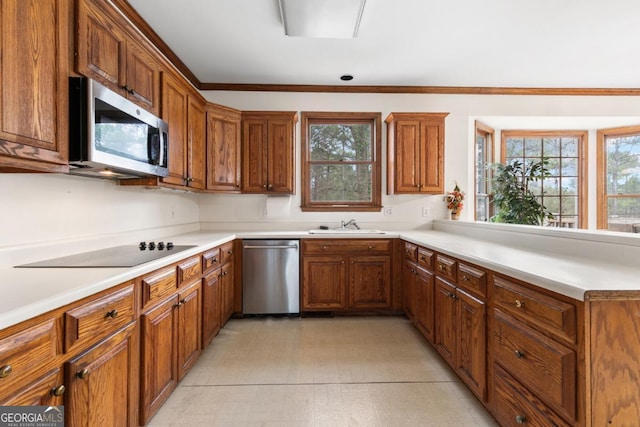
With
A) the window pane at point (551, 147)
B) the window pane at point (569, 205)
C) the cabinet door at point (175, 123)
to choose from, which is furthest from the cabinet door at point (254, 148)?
the window pane at point (569, 205)

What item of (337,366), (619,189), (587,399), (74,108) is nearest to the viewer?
(587,399)

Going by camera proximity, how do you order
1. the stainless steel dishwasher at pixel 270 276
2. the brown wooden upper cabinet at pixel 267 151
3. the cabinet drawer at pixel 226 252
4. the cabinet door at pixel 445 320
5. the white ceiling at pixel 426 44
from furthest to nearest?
the brown wooden upper cabinet at pixel 267 151
the stainless steel dishwasher at pixel 270 276
the cabinet drawer at pixel 226 252
the white ceiling at pixel 426 44
the cabinet door at pixel 445 320

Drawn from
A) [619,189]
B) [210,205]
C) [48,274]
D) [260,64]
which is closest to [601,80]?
[619,189]

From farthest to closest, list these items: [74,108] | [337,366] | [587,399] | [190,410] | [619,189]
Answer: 1. [619,189]
2. [337,366]
3. [190,410]
4. [74,108]
5. [587,399]

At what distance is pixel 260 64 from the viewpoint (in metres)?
3.12

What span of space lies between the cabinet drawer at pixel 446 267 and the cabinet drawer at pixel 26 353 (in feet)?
6.58

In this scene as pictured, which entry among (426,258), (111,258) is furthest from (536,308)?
(111,258)

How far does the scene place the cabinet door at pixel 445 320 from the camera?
78.7 inches

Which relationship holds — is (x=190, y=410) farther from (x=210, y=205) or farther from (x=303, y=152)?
(x=303, y=152)

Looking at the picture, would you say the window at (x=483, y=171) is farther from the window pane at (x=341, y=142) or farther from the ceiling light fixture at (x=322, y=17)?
the ceiling light fixture at (x=322, y=17)

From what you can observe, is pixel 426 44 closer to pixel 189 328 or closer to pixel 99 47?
pixel 99 47

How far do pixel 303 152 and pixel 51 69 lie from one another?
102 inches

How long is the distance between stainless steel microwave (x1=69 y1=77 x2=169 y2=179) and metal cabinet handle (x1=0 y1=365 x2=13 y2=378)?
3.01 ft

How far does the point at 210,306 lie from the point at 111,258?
3.17 feet
